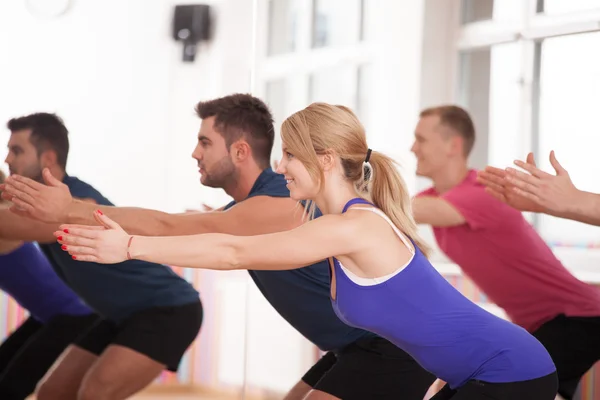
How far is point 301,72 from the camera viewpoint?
4.11 metres

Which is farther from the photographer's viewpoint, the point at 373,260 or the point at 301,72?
the point at 301,72

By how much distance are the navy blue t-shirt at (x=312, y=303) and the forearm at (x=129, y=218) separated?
0.32 metres

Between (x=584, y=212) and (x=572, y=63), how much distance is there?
1374 mm

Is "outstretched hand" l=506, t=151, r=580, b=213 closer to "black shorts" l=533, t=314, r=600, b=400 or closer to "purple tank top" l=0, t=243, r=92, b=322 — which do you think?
"black shorts" l=533, t=314, r=600, b=400

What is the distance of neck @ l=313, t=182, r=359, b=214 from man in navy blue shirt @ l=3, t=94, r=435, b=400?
0.43 metres

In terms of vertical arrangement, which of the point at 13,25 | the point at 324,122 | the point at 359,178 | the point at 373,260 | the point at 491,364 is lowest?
the point at 491,364

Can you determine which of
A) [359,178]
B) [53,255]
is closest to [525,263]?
[359,178]

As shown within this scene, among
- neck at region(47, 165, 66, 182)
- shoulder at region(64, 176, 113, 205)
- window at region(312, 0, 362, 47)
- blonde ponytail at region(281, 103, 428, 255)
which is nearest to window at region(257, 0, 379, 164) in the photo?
window at region(312, 0, 362, 47)

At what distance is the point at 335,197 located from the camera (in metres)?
1.96

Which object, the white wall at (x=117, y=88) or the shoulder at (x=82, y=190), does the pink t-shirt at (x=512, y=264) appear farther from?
the shoulder at (x=82, y=190)

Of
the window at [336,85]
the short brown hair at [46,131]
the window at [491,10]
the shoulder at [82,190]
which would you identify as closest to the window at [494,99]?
the window at [491,10]

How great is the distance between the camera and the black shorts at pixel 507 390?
179 centimetres

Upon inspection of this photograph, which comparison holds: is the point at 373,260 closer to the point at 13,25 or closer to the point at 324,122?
the point at 324,122

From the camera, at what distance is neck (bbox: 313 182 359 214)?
196 centimetres
